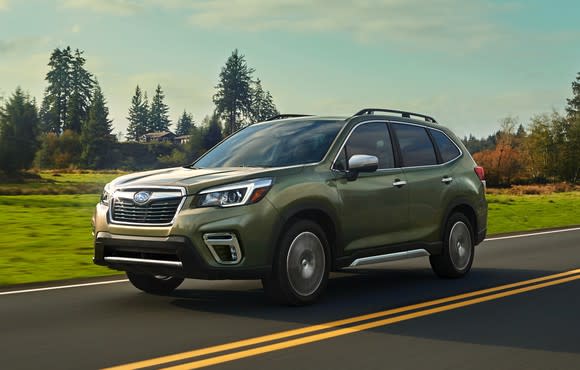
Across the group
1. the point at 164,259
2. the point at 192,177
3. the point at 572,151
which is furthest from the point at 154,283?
the point at 572,151

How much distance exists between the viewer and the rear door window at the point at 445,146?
36.0ft

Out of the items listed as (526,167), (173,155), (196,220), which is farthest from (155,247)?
(173,155)

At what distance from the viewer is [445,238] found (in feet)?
34.9

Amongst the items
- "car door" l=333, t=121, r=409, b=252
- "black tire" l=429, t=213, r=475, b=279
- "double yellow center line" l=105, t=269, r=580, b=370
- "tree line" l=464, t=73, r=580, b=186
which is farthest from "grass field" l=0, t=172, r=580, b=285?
"tree line" l=464, t=73, r=580, b=186

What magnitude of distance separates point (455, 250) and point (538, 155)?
98348mm

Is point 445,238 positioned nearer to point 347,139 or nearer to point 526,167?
point 347,139

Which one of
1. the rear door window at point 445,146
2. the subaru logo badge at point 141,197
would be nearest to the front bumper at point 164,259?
the subaru logo badge at point 141,197

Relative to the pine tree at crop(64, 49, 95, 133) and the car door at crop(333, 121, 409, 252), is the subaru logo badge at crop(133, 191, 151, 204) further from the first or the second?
the pine tree at crop(64, 49, 95, 133)

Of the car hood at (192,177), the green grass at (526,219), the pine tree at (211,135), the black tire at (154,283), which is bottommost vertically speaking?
the green grass at (526,219)

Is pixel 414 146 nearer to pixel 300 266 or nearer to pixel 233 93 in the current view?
pixel 300 266

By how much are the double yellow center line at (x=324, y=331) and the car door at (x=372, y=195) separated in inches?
38.3

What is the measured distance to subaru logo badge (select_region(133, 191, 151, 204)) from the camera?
26.5 feet

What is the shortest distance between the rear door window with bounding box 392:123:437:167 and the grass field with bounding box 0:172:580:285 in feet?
16.0

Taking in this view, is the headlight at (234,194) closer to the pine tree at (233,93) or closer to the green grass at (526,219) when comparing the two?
the green grass at (526,219)
